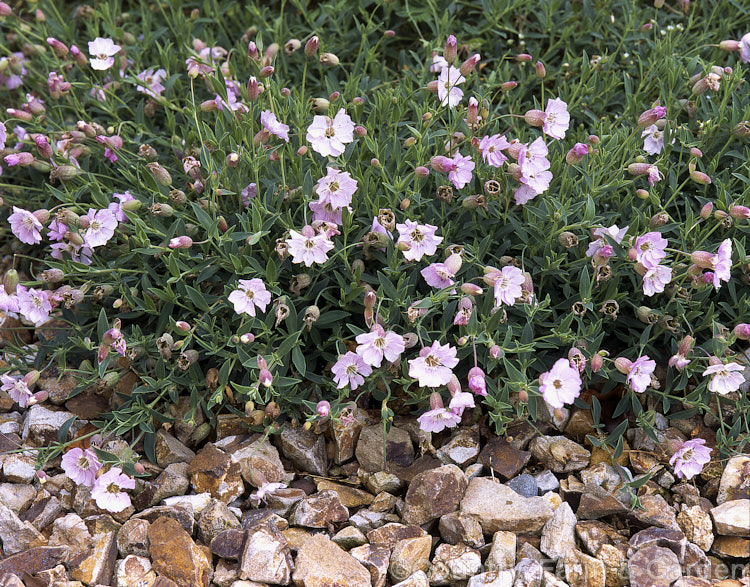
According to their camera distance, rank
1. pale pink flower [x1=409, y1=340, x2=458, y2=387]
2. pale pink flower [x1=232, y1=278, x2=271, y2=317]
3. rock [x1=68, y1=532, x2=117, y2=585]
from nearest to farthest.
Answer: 1. rock [x1=68, y1=532, x2=117, y2=585]
2. pale pink flower [x1=409, y1=340, x2=458, y2=387]
3. pale pink flower [x1=232, y1=278, x2=271, y2=317]

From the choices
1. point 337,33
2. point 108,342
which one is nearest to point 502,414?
point 108,342

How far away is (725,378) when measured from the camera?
8.82 feet

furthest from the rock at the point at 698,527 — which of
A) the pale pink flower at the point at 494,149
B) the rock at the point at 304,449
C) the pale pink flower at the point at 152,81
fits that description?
the pale pink flower at the point at 152,81

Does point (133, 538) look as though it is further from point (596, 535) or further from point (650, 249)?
point (650, 249)

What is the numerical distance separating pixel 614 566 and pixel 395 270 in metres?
1.27

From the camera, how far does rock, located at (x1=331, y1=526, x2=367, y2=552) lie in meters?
2.59

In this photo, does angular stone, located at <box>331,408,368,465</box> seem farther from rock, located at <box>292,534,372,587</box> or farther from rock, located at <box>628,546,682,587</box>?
rock, located at <box>628,546,682,587</box>

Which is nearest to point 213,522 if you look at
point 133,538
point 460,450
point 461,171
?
point 133,538

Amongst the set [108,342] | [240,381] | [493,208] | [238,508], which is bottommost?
[238,508]

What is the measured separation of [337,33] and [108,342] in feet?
8.23

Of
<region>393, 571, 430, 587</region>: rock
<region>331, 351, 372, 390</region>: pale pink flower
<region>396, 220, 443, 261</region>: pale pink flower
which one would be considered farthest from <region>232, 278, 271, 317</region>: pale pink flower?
<region>393, 571, 430, 587</region>: rock

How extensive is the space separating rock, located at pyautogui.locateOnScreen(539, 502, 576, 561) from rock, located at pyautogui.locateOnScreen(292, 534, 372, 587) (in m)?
0.62

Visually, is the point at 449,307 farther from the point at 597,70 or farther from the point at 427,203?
the point at 597,70

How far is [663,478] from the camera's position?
9.17 feet
